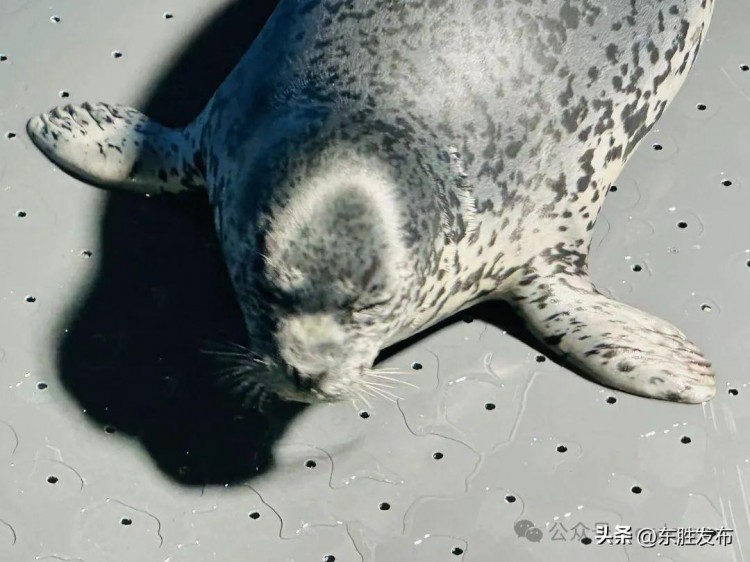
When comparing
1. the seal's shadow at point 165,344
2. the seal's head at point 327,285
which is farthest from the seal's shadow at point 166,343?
the seal's head at point 327,285

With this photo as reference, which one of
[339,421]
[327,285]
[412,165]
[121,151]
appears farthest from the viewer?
[121,151]

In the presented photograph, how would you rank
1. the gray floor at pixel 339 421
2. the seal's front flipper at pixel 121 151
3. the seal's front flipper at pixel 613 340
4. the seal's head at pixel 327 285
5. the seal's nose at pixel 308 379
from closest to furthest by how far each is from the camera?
the seal's head at pixel 327 285
the seal's nose at pixel 308 379
the gray floor at pixel 339 421
the seal's front flipper at pixel 613 340
the seal's front flipper at pixel 121 151

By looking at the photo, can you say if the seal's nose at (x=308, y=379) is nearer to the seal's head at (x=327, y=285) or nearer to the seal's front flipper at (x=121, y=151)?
the seal's head at (x=327, y=285)

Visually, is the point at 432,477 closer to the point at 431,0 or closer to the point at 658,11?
the point at 431,0

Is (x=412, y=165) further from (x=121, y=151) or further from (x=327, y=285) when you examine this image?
(x=121, y=151)

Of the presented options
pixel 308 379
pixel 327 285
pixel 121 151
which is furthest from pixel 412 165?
pixel 121 151

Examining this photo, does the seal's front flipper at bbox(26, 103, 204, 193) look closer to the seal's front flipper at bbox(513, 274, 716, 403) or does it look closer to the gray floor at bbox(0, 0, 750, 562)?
the gray floor at bbox(0, 0, 750, 562)

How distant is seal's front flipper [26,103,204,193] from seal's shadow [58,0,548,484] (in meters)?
0.04

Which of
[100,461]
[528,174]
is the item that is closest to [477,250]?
[528,174]

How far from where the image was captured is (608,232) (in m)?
2.58

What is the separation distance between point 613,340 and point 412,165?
60 cm

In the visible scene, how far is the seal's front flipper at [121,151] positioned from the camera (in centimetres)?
259

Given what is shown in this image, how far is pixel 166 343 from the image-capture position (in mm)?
2408

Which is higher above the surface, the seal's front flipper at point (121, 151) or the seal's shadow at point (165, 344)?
the seal's front flipper at point (121, 151)
